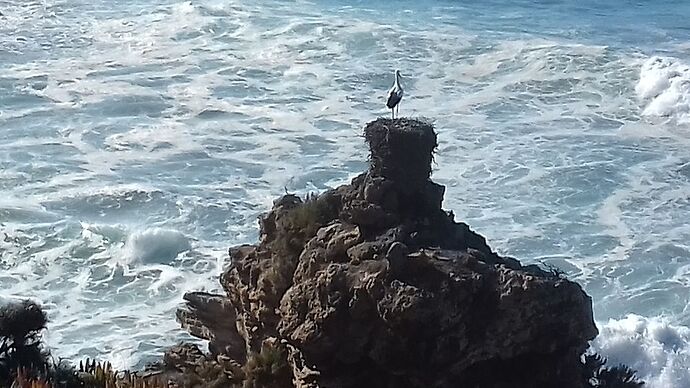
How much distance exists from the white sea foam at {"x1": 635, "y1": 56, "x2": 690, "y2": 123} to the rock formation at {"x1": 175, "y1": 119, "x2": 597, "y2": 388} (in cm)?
1860

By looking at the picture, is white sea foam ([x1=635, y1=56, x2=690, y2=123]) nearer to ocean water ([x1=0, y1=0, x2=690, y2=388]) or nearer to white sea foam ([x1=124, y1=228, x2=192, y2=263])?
ocean water ([x1=0, y1=0, x2=690, y2=388])

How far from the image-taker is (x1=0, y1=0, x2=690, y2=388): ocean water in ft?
51.4

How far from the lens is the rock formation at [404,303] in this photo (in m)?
7.07

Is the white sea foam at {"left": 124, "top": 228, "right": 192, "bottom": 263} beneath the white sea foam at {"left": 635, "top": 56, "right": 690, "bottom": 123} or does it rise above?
beneath

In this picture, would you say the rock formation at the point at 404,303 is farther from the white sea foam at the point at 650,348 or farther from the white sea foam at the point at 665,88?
the white sea foam at the point at 665,88

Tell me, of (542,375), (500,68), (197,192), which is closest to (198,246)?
(197,192)

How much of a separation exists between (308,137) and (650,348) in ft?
35.7

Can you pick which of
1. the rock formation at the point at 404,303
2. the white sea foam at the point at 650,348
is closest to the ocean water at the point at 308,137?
the white sea foam at the point at 650,348

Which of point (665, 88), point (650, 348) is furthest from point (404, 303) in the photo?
point (665, 88)

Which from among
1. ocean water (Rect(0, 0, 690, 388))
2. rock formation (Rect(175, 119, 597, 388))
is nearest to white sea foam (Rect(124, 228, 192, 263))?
ocean water (Rect(0, 0, 690, 388))

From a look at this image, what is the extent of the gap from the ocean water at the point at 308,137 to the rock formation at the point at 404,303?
5.55 metres

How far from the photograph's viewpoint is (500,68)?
29.5 m

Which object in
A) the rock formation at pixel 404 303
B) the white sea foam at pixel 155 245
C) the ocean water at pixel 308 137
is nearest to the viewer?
the rock formation at pixel 404 303

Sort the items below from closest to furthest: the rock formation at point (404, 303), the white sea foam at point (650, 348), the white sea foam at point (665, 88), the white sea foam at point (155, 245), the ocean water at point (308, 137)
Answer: the rock formation at point (404, 303), the white sea foam at point (650, 348), the ocean water at point (308, 137), the white sea foam at point (155, 245), the white sea foam at point (665, 88)
